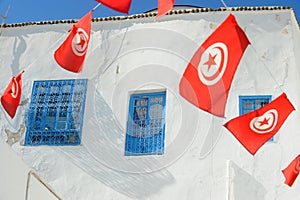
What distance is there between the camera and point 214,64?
28.9 ft

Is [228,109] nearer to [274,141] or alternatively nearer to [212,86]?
[274,141]

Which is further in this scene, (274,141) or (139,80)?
(139,80)

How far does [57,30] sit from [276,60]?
5.02m

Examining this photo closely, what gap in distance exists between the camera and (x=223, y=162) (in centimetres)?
1136

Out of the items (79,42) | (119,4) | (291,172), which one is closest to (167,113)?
(291,172)

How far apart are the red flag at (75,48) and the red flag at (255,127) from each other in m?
2.66

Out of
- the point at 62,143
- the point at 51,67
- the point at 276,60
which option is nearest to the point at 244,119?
the point at 276,60

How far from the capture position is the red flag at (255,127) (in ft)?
30.2

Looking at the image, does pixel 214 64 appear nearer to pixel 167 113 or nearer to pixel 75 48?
pixel 75 48

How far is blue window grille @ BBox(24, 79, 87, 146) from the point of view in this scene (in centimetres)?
1246

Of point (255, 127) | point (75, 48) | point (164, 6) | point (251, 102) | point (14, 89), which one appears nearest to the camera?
point (164, 6)

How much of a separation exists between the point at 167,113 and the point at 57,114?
7.84ft

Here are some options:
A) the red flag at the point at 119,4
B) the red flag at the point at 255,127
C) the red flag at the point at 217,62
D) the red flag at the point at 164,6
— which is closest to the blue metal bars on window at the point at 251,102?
the red flag at the point at 255,127

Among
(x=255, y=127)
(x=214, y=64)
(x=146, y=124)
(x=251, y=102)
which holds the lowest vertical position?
(x=255, y=127)
